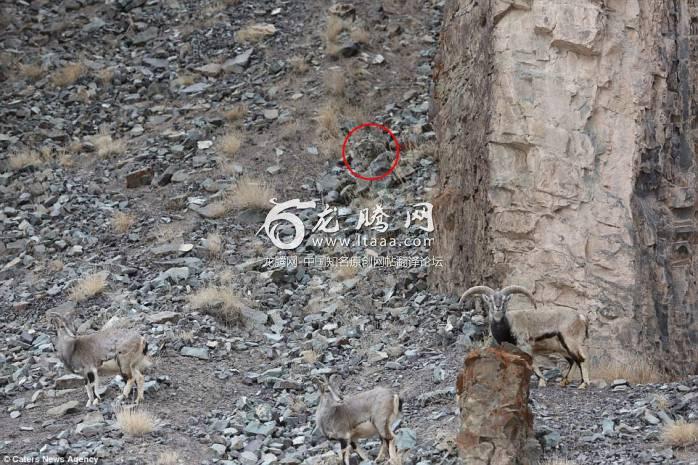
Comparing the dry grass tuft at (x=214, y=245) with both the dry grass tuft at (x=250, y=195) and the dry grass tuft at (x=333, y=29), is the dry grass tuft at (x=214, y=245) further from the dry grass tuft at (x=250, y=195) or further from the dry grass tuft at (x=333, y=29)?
the dry grass tuft at (x=333, y=29)

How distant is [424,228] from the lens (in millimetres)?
16578

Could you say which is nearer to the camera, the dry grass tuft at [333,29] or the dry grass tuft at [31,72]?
the dry grass tuft at [333,29]

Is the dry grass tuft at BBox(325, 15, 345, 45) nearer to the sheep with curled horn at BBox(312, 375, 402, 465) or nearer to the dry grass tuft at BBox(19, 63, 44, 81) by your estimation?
the dry grass tuft at BBox(19, 63, 44, 81)

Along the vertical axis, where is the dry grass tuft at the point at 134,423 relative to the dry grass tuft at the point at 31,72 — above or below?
below

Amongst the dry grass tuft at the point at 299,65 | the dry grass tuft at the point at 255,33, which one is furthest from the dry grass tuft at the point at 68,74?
the dry grass tuft at the point at 299,65

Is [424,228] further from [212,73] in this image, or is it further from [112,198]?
[212,73]

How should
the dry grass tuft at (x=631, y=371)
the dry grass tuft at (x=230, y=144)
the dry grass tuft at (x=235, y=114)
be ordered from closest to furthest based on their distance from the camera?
1. the dry grass tuft at (x=631, y=371)
2. the dry grass tuft at (x=230, y=144)
3. the dry grass tuft at (x=235, y=114)

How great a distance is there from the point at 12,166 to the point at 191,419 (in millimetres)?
10256

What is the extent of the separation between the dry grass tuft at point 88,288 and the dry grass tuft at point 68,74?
26.4ft

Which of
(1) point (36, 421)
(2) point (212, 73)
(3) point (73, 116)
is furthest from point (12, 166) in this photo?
(1) point (36, 421)

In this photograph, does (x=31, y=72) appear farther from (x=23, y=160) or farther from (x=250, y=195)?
(x=250, y=195)

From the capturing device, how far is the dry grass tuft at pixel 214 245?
1681cm

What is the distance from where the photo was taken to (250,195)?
18.2 m

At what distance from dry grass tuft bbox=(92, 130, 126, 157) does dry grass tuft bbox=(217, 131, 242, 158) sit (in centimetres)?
199
